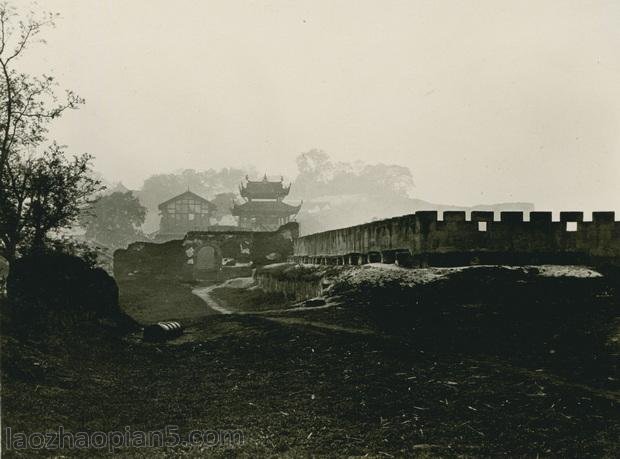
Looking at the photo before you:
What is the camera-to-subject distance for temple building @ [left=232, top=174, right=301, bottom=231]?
51.7 m

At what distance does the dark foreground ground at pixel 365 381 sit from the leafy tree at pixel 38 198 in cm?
548

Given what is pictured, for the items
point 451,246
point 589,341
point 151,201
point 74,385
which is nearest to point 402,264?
point 451,246

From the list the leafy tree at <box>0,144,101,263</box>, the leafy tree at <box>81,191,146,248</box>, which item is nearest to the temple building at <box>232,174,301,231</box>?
the leafy tree at <box>81,191,146,248</box>

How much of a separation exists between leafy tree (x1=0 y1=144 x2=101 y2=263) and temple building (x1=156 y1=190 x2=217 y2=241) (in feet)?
129

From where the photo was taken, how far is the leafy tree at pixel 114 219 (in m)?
50.2

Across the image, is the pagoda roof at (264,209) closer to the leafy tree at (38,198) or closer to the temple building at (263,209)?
the temple building at (263,209)

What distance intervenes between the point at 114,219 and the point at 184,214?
22.2ft

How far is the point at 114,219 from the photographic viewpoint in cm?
5056

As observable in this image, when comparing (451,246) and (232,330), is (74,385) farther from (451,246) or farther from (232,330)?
(451,246)

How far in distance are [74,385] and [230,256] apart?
1169 inches

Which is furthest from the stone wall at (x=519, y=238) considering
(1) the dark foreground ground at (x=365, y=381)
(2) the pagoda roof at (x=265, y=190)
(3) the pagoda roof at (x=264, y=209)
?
(2) the pagoda roof at (x=265, y=190)

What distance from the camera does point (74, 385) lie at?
6117 mm

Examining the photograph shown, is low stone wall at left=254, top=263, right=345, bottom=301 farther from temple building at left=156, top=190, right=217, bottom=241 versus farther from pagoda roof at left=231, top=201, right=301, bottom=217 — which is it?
temple building at left=156, top=190, right=217, bottom=241

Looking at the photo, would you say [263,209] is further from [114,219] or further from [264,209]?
[114,219]
